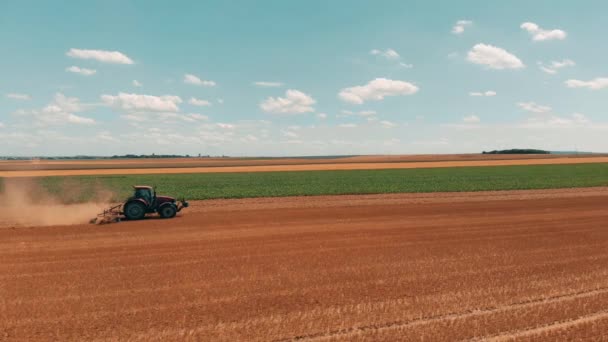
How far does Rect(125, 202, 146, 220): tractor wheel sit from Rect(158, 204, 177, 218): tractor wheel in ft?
2.72

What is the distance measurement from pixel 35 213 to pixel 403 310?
69.0 ft

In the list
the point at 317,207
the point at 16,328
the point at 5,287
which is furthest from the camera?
the point at 317,207

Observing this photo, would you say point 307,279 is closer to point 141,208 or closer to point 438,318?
point 438,318

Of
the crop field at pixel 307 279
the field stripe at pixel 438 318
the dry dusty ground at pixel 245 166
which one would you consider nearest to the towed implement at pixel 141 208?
the crop field at pixel 307 279

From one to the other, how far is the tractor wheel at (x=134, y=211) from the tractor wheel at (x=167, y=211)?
2.72ft

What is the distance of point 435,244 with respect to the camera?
13.5 meters

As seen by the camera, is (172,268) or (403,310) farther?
(172,268)

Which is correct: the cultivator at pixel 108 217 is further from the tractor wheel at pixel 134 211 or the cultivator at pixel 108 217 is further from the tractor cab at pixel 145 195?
the tractor cab at pixel 145 195

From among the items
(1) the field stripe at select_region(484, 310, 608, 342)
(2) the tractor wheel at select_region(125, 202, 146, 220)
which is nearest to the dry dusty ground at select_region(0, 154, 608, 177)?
(2) the tractor wheel at select_region(125, 202, 146, 220)

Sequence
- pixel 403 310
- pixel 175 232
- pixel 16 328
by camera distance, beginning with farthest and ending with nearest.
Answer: pixel 175 232, pixel 403 310, pixel 16 328

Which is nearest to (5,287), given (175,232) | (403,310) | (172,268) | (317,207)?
(172,268)

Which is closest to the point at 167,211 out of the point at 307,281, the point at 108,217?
the point at 108,217

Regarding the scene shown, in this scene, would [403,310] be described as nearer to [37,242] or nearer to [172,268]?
[172,268]

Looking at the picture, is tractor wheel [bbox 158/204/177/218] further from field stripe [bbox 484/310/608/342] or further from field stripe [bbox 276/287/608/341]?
field stripe [bbox 484/310/608/342]
